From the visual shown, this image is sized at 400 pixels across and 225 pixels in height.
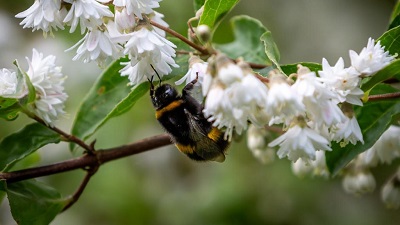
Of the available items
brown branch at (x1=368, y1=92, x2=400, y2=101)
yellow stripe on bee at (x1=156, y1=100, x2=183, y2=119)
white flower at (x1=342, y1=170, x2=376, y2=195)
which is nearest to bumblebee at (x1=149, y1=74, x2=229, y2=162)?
yellow stripe on bee at (x1=156, y1=100, x2=183, y2=119)

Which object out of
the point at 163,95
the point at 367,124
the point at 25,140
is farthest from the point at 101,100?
the point at 367,124

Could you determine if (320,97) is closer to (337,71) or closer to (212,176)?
(337,71)

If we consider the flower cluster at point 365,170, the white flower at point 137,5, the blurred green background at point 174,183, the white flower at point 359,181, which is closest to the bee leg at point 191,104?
the white flower at point 137,5

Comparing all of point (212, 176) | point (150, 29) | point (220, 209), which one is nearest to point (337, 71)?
point (150, 29)

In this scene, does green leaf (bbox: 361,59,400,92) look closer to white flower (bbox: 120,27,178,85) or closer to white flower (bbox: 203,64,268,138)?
white flower (bbox: 203,64,268,138)

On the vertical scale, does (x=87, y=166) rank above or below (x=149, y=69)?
below
